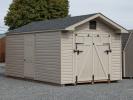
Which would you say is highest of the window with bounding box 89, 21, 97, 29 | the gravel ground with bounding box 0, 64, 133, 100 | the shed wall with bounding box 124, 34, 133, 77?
the window with bounding box 89, 21, 97, 29

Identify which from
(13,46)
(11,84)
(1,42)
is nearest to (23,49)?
(13,46)

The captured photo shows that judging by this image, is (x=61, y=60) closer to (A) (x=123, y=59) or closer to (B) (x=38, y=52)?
(B) (x=38, y=52)

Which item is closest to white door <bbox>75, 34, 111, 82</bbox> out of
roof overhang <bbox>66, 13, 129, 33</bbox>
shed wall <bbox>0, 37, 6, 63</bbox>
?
roof overhang <bbox>66, 13, 129, 33</bbox>

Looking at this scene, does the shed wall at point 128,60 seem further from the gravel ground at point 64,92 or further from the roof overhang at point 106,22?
the gravel ground at point 64,92

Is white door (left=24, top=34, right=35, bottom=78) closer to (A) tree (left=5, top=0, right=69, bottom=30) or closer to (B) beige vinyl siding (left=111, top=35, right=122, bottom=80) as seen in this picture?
(B) beige vinyl siding (left=111, top=35, right=122, bottom=80)

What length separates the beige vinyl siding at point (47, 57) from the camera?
18125mm

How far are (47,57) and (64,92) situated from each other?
346cm

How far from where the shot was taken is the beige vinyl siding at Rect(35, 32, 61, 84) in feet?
59.5

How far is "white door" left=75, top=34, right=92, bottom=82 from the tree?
17.2 meters

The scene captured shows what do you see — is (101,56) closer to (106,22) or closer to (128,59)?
(106,22)

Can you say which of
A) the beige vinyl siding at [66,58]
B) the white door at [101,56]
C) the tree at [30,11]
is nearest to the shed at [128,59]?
the white door at [101,56]

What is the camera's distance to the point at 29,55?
20.3 meters

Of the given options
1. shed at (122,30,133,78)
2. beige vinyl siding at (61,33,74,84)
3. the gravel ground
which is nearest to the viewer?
the gravel ground

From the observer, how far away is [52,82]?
18.5m
